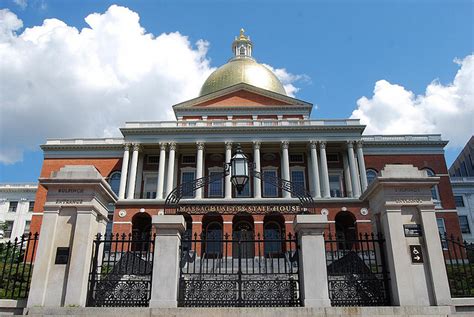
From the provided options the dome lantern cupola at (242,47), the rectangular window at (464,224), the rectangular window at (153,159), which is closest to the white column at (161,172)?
the rectangular window at (153,159)

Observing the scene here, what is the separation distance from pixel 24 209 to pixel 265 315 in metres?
66.5

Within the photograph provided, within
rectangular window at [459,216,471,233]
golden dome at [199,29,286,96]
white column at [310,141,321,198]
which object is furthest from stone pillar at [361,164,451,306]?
rectangular window at [459,216,471,233]

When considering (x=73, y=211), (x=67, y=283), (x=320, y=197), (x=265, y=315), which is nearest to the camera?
(x=265, y=315)

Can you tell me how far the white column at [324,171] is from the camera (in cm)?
4183

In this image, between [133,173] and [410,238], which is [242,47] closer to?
[133,173]

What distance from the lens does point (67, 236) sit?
29.5 ft

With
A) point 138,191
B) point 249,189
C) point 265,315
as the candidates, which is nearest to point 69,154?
point 138,191

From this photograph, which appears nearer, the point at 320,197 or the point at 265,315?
the point at 265,315

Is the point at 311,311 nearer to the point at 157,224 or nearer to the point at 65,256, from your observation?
the point at 157,224

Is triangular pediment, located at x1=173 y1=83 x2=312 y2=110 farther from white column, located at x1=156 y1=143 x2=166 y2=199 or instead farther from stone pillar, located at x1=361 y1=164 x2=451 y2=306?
stone pillar, located at x1=361 y1=164 x2=451 y2=306

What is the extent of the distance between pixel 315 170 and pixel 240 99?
14.0 m

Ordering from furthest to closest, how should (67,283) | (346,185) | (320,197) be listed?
(346,185) < (320,197) < (67,283)

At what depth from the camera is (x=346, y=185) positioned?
43.9 metres

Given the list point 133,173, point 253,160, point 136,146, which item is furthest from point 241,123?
point 133,173
